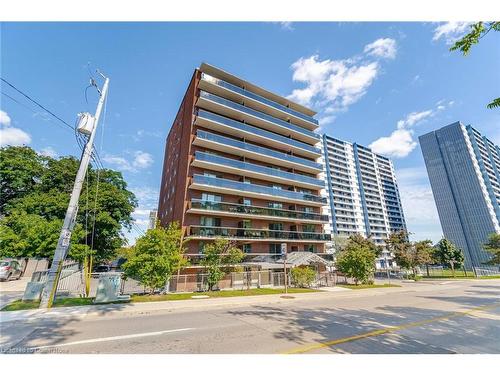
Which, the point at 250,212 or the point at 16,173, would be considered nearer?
the point at 250,212

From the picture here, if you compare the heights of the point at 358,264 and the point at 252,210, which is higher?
the point at 252,210

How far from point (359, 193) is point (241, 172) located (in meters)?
86.8

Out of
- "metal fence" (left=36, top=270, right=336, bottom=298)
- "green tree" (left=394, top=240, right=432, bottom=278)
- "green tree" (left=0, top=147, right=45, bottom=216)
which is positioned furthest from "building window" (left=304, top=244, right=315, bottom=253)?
"green tree" (left=0, top=147, right=45, bottom=216)

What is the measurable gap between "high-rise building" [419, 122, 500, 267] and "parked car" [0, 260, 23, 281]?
141671 millimetres

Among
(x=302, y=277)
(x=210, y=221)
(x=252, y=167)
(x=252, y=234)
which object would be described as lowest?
(x=302, y=277)

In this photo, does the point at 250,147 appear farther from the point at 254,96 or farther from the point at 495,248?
the point at 495,248

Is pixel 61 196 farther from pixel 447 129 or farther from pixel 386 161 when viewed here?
pixel 447 129

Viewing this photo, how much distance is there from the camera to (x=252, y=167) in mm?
29406

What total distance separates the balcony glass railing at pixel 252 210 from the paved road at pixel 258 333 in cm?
1486

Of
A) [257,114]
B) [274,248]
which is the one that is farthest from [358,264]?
[257,114]

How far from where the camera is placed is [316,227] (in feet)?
112

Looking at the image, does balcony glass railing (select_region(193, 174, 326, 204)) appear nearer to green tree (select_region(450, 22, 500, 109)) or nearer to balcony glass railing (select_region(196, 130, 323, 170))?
balcony glass railing (select_region(196, 130, 323, 170))

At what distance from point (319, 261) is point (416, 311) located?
14.4 meters

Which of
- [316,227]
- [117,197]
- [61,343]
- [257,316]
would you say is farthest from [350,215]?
[61,343]
